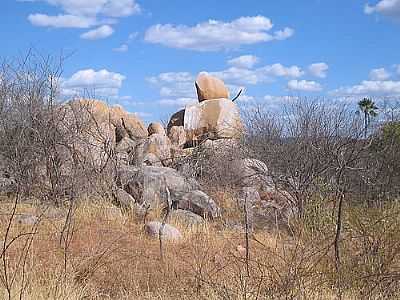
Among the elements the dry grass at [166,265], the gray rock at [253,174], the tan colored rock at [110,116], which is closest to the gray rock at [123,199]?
the dry grass at [166,265]

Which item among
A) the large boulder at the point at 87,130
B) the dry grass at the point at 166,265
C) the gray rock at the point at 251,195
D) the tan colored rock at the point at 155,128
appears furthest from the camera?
the tan colored rock at the point at 155,128

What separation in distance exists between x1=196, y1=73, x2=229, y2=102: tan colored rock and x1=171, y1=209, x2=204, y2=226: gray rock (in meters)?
13.6

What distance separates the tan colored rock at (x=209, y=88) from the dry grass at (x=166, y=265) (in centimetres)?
1466

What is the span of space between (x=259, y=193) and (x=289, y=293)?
8.70 m

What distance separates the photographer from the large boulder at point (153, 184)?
14094 millimetres

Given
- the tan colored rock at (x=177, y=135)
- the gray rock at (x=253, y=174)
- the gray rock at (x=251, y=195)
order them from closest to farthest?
1. the gray rock at (x=251, y=195)
2. the gray rock at (x=253, y=174)
3. the tan colored rock at (x=177, y=135)

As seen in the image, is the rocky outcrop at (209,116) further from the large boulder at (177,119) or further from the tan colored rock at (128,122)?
the tan colored rock at (128,122)

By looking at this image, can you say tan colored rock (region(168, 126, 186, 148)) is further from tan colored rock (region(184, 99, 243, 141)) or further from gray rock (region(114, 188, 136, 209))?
gray rock (region(114, 188, 136, 209))

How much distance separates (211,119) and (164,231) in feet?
45.9

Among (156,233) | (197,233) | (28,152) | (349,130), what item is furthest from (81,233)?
(349,130)

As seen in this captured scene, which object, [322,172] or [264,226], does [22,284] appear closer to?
[264,226]

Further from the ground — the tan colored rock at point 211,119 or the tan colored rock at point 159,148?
the tan colored rock at point 211,119

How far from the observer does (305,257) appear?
727 centimetres

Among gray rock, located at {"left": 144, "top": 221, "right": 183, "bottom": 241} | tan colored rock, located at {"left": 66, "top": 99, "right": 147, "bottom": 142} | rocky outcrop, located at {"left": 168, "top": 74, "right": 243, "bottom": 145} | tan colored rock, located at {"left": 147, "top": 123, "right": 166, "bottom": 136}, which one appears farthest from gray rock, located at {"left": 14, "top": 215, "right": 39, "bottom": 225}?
tan colored rock, located at {"left": 147, "top": 123, "right": 166, "bottom": 136}
